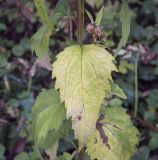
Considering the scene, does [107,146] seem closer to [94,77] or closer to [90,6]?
[94,77]

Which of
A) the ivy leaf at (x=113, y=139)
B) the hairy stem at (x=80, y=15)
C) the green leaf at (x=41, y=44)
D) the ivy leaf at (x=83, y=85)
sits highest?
the hairy stem at (x=80, y=15)

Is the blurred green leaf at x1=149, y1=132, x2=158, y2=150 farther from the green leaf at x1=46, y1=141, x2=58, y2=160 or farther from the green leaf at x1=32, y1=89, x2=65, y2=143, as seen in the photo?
the green leaf at x1=32, y1=89, x2=65, y2=143

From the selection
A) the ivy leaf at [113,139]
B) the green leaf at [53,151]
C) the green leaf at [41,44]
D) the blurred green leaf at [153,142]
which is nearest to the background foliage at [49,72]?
the blurred green leaf at [153,142]

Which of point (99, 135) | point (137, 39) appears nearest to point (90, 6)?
point (137, 39)

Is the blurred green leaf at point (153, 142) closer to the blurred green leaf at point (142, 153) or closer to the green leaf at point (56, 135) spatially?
the blurred green leaf at point (142, 153)

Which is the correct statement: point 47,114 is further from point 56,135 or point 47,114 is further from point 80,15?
point 80,15

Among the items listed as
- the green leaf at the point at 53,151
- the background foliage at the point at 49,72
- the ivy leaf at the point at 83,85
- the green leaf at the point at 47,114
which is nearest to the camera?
the ivy leaf at the point at 83,85

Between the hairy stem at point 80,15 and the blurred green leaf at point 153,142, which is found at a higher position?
the hairy stem at point 80,15
